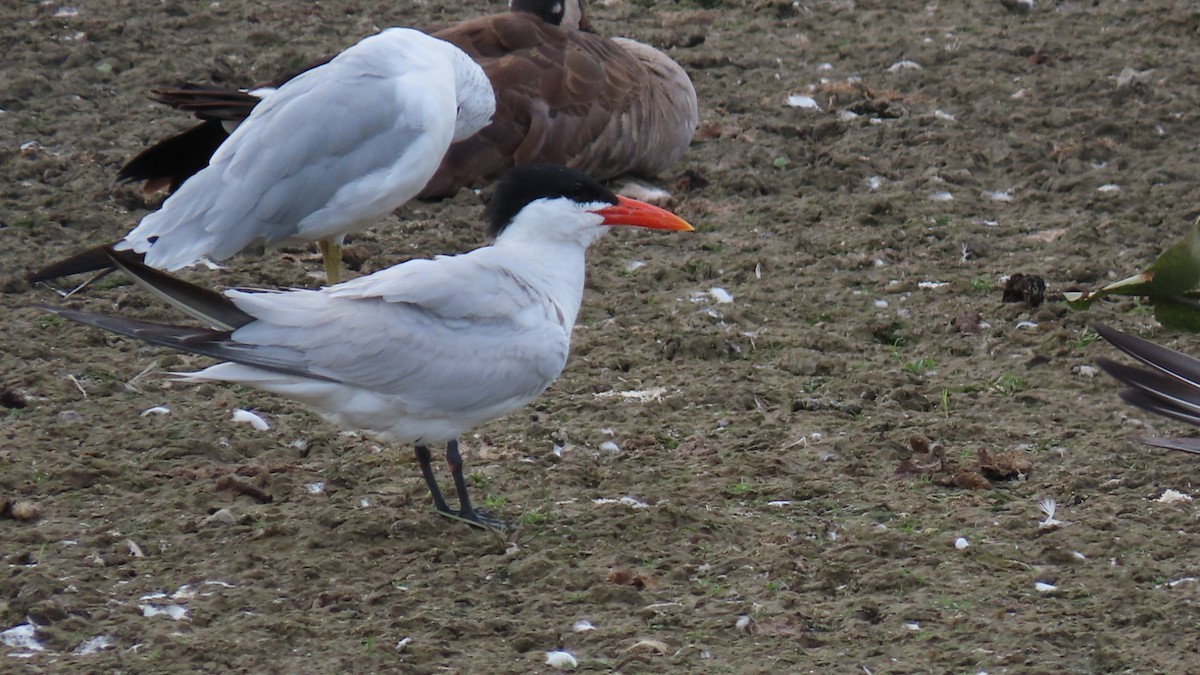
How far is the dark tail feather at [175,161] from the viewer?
549 centimetres

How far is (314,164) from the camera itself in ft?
16.5

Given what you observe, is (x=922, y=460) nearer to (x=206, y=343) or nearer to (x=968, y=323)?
(x=968, y=323)

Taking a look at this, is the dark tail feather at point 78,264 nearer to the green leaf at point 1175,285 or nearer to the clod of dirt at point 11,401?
the clod of dirt at point 11,401

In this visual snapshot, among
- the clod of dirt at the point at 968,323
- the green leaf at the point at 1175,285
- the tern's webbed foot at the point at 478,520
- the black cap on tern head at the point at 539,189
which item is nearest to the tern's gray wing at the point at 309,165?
the black cap on tern head at the point at 539,189

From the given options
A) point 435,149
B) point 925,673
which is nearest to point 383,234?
point 435,149

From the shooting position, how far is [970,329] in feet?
18.1

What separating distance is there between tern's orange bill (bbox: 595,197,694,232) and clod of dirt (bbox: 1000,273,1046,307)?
1.79 m

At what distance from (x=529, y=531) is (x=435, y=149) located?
1660 mm

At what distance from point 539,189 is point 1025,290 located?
7.31 feet

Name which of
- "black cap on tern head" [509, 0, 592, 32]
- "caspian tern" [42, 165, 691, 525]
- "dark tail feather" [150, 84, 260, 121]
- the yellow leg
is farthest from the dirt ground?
"black cap on tern head" [509, 0, 592, 32]

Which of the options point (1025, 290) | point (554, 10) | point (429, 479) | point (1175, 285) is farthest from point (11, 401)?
point (554, 10)

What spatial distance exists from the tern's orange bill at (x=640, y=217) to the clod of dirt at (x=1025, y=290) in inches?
70.4

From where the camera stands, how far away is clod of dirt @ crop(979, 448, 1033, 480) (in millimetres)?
4434

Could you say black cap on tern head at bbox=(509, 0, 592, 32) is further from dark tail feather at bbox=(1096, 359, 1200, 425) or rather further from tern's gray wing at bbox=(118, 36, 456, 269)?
dark tail feather at bbox=(1096, 359, 1200, 425)
